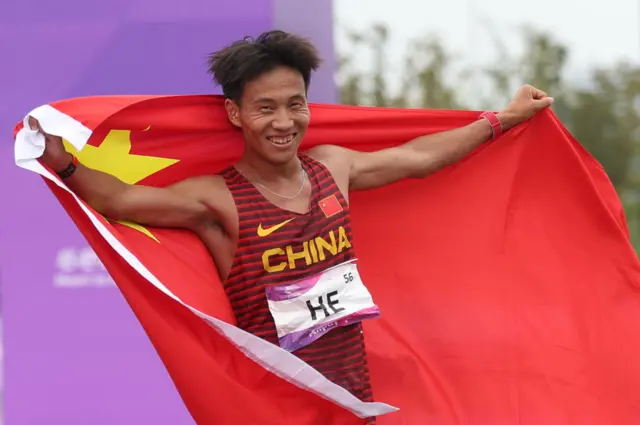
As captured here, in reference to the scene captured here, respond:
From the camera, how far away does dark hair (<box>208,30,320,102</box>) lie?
121 inches

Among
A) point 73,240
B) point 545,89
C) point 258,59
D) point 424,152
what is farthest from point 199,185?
point 545,89

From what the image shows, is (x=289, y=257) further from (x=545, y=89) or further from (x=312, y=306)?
(x=545, y=89)

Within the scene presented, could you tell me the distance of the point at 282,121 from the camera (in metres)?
3.08

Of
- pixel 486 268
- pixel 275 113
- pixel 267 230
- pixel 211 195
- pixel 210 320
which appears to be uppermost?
pixel 275 113

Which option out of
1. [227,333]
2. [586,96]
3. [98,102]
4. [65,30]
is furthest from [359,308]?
[586,96]

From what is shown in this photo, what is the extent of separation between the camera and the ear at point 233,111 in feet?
10.6

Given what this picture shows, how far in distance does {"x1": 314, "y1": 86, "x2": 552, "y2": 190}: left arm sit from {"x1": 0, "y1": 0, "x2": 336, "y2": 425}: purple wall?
1129 mm

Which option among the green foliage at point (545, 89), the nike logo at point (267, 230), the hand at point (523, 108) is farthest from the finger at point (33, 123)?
the green foliage at point (545, 89)

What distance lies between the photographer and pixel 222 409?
9.85ft

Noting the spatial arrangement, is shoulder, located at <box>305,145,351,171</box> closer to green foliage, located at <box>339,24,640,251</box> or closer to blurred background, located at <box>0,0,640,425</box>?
blurred background, located at <box>0,0,640,425</box>

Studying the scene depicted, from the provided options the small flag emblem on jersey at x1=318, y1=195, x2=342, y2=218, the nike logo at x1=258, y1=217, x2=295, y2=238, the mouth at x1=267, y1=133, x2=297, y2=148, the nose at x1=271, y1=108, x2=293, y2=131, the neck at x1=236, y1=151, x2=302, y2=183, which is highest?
the nose at x1=271, y1=108, x2=293, y2=131

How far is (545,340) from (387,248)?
703 mm

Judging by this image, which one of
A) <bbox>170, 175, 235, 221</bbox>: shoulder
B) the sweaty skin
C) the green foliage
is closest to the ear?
the sweaty skin

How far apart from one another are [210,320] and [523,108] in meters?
1.53
